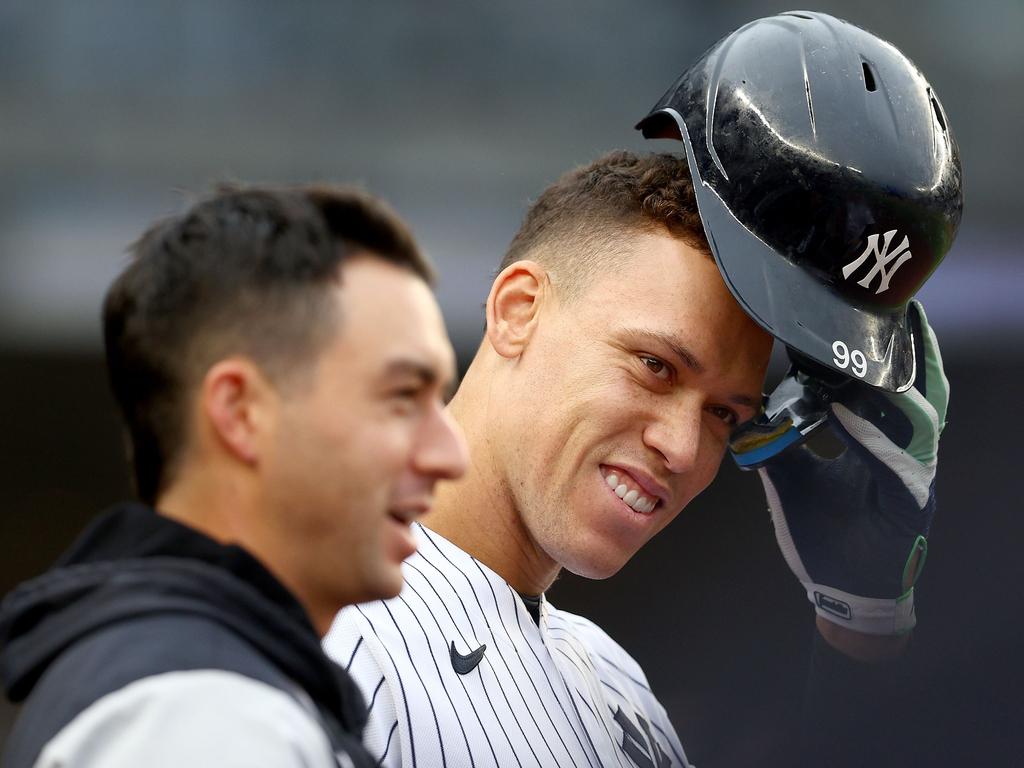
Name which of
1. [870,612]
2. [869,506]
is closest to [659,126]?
[869,506]

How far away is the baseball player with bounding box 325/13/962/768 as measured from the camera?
60.2 inches

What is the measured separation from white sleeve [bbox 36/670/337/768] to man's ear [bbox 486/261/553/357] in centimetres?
99

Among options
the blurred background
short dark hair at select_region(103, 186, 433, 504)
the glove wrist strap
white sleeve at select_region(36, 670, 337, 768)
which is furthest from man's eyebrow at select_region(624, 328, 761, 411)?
the blurred background

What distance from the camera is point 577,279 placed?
1.63 meters

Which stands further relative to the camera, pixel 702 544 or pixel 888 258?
pixel 702 544

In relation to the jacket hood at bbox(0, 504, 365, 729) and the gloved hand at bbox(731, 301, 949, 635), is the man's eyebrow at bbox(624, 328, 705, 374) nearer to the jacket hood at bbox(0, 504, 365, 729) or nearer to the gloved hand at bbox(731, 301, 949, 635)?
the gloved hand at bbox(731, 301, 949, 635)

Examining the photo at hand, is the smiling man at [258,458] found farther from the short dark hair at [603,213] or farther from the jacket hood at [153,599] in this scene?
the short dark hair at [603,213]

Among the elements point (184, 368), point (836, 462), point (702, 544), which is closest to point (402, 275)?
point (184, 368)

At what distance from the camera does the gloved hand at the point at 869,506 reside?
1.75 metres


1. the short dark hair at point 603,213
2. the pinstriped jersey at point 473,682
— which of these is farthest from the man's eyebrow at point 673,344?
the pinstriped jersey at point 473,682

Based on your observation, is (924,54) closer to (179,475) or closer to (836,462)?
(836,462)

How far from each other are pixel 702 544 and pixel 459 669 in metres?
3.36

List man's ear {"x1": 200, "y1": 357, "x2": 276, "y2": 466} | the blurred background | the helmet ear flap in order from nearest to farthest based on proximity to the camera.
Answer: man's ear {"x1": 200, "y1": 357, "x2": 276, "y2": 466}
the helmet ear flap
the blurred background

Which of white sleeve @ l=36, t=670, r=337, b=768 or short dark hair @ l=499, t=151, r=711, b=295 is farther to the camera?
short dark hair @ l=499, t=151, r=711, b=295
